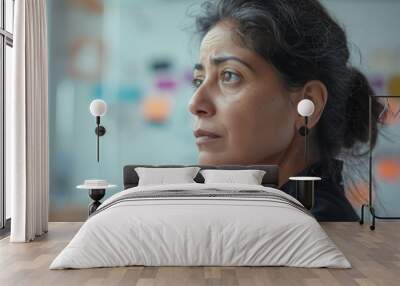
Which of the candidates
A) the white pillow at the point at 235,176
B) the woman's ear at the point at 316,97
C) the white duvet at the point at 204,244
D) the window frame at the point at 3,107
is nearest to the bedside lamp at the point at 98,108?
the window frame at the point at 3,107

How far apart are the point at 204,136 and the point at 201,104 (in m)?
0.40

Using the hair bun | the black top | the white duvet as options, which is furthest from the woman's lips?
the white duvet

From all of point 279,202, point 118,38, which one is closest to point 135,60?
point 118,38

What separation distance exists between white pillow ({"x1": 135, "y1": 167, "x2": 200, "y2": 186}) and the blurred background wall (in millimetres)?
613

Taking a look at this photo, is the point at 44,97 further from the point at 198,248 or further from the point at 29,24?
the point at 198,248

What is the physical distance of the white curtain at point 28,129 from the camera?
20.1 ft

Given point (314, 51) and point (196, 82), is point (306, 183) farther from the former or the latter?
point (196, 82)

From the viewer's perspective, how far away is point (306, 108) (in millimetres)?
7184

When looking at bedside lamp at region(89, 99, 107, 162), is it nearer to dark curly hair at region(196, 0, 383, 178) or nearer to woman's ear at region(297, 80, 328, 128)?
dark curly hair at region(196, 0, 383, 178)

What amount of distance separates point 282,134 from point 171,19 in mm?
2008

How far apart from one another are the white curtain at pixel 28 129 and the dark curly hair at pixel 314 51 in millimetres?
2192

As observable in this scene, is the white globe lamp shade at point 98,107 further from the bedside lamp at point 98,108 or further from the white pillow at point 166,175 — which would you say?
the white pillow at point 166,175

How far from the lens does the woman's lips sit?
7.63 m

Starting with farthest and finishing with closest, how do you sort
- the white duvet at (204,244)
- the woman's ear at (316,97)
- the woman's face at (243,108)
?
1. the woman's ear at (316,97)
2. the woman's face at (243,108)
3. the white duvet at (204,244)
